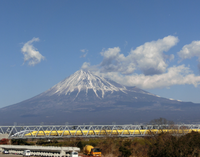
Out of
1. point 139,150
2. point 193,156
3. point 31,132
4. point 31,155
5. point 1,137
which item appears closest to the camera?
point 193,156

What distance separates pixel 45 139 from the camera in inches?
4301

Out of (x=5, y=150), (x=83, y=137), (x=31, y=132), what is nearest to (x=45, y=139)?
(x=31, y=132)

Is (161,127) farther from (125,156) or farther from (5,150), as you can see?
(5,150)

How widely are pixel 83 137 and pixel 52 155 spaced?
44.2m

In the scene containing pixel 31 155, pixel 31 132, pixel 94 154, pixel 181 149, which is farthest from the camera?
pixel 31 132

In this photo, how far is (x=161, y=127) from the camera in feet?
352

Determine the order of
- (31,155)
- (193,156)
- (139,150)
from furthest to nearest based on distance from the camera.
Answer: (139,150), (31,155), (193,156)

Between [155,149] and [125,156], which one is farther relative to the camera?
[125,156]

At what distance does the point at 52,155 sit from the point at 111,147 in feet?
59.8

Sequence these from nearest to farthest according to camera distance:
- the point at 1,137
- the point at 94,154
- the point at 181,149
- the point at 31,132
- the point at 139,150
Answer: the point at 181,149 → the point at 94,154 → the point at 139,150 → the point at 1,137 → the point at 31,132

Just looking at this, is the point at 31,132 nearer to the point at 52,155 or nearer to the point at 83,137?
the point at 83,137

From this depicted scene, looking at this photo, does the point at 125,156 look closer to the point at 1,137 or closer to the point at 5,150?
the point at 5,150

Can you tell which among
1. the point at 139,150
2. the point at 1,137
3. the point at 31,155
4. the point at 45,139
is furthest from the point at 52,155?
the point at 45,139

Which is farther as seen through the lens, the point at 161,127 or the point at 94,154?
the point at 161,127
